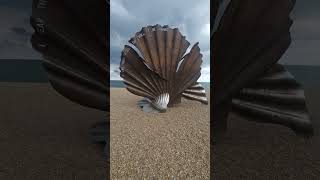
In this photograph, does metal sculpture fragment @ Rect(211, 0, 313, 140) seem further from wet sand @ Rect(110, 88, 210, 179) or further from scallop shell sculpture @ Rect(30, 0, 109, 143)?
wet sand @ Rect(110, 88, 210, 179)

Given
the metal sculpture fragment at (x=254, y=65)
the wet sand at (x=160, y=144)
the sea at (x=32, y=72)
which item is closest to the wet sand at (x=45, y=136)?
the sea at (x=32, y=72)

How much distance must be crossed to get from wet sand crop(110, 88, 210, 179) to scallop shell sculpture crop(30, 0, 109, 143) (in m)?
1.65

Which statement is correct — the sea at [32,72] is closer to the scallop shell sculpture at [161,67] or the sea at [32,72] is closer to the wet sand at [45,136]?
the wet sand at [45,136]

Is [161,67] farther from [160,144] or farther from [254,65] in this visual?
[254,65]

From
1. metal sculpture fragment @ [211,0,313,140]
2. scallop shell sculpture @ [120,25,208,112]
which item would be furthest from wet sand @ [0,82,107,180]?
scallop shell sculpture @ [120,25,208,112]

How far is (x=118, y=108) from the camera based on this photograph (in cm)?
709

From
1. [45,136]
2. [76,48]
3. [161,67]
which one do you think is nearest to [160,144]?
[161,67]

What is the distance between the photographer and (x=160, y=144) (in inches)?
174

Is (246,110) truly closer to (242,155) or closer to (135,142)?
(242,155)

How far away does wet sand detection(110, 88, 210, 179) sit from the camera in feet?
10.8

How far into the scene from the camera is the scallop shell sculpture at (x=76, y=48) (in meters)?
1.53

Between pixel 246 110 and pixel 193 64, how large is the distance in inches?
202

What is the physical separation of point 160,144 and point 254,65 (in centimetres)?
295

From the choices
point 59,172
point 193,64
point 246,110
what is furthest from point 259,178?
point 193,64
